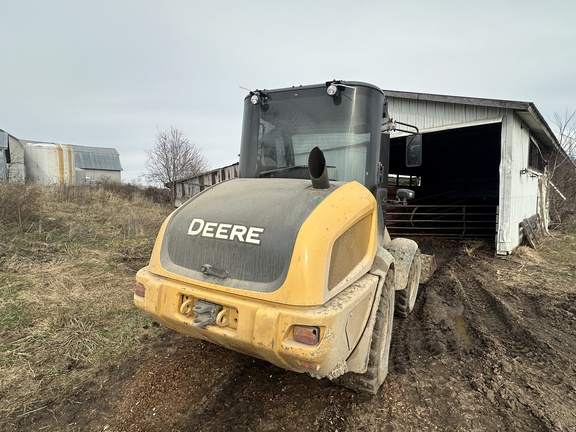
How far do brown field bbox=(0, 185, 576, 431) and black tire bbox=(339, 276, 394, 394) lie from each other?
0.44 ft

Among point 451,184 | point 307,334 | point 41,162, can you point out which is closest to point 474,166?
point 451,184

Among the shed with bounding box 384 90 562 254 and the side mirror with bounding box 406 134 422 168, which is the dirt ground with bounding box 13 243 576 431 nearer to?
the side mirror with bounding box 406 134 422 168

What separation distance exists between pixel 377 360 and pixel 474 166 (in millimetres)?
14660

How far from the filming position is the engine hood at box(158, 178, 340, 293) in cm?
218

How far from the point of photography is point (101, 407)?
106 inches

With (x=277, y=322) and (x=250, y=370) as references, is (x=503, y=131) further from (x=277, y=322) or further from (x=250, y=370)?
(x=277, y=322)

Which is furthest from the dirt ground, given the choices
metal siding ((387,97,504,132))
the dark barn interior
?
metal siding ((387,97,504,132))

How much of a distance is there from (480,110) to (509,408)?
7.75 metres

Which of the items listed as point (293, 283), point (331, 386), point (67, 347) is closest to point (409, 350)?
point (331, 386)

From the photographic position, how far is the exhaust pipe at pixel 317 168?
232 cm

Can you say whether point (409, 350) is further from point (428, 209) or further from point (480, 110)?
point (428, 209)

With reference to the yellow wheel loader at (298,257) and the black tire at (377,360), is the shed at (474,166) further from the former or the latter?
the black tire at (377,360)

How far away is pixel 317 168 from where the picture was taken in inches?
95.0

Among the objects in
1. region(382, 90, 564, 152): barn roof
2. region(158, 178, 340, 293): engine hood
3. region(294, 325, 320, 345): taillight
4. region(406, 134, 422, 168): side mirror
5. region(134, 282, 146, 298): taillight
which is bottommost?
region(294, 325, 320, 345): taillight
